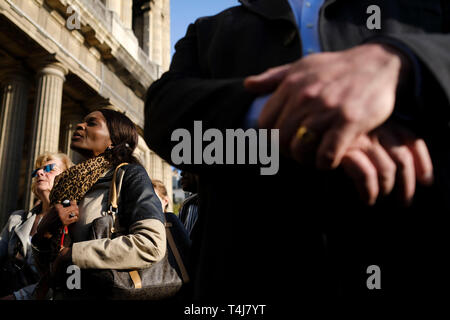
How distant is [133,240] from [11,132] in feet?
32.9

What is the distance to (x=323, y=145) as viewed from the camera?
643 millimetres

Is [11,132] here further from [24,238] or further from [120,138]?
[120,138]

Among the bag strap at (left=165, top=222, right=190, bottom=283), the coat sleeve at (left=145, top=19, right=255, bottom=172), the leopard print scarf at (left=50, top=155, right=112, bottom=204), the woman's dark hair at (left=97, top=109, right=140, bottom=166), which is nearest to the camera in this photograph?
the coat sleeve at (left=145, top=19, right=255, bottom=172)

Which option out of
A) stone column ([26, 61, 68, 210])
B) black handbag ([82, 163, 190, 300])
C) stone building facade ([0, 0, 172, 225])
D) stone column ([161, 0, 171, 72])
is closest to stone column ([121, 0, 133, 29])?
stone building facade ([0, 0, 172, 225])

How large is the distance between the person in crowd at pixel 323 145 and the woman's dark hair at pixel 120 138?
1881 mm

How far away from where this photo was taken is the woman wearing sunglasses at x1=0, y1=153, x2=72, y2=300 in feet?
13.0

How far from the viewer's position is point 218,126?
83 centimetres

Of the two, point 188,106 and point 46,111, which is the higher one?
point 46,111

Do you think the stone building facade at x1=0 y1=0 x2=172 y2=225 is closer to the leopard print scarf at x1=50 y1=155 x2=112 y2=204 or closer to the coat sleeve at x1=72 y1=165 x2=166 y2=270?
the leopard print scarf at x1=50 y1=155 x2=112 y2=204

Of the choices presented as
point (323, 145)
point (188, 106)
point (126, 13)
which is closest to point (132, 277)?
point (188, 106)

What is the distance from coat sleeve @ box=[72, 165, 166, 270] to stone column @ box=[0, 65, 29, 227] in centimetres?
876

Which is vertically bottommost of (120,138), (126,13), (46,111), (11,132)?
(120,138)
